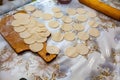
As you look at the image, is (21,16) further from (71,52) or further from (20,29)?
(71,52)

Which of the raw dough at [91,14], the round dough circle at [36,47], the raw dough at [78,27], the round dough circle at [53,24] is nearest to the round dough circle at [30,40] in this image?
the round dough circle at [36,47]

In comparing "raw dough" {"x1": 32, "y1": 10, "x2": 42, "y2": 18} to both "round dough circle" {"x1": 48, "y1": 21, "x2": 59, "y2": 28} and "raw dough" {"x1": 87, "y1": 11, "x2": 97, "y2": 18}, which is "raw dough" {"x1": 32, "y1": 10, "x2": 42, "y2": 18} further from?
"raw dough" {"x1": 87, "y1": 11, "x2": 97, "y2": 18}

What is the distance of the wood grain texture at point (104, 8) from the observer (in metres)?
0.92

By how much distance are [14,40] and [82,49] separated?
321mm

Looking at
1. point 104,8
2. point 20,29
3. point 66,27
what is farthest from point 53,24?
point 104,8

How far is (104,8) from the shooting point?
3.09 feet

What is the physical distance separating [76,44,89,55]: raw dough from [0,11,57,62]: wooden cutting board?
0.38 feet

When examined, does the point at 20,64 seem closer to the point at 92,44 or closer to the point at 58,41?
the point at 58,41

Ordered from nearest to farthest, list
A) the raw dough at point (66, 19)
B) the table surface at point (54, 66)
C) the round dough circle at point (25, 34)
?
the table surface at point (54, 66) < the round dough circle at point (25, 34) < the raw dough at point (66, 19)

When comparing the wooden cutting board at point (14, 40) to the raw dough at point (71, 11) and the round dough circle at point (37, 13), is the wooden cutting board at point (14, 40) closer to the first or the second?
the round dough circle at point (37, 13)

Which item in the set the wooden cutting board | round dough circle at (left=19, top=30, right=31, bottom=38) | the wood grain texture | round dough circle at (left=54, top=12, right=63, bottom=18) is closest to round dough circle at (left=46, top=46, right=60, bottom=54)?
the wooden cutting board

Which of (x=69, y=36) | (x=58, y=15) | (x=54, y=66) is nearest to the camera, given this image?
(x=54, y=66)

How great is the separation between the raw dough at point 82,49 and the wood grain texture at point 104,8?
0.89 feet

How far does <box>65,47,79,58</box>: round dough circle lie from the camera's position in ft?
2.47
